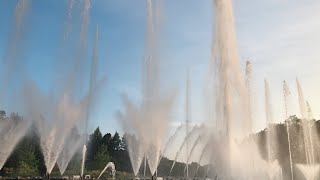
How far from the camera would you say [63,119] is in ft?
115

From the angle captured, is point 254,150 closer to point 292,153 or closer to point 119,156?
point 292,153

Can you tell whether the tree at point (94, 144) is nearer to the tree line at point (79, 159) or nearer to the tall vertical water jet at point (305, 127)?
the tree line at point (79, 159)

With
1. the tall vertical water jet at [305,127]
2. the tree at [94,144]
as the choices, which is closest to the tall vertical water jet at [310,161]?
the tall vertical water jet at [305,127]

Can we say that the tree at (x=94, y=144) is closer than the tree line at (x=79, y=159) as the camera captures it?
No

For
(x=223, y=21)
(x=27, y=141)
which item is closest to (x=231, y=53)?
(x=223, y=21)

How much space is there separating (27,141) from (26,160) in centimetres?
972

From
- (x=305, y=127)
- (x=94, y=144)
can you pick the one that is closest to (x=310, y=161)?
(x=305, y=127)

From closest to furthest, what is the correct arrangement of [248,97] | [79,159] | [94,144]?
[248,97] → [79,159] → [94,144]

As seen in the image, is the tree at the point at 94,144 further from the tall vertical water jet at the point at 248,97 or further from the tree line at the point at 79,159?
the tall vertical water jet at the point at 248,97

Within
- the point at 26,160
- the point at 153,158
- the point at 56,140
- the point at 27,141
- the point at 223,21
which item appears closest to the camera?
the point at 56,140

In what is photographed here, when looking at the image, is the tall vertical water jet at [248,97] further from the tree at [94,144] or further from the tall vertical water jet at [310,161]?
Answer: the tree at [94,144]

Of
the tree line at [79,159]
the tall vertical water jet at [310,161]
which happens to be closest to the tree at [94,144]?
the tree line at [79,159]

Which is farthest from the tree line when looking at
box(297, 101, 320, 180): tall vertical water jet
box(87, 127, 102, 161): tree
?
box(297, 101, 320, 180): tall vertical water jet

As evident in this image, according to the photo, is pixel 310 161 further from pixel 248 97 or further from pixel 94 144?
pixel 94 144
